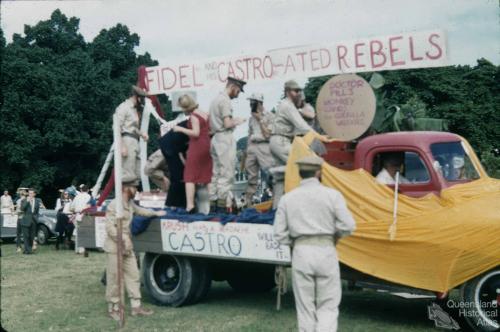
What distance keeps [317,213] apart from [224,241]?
3137 mm

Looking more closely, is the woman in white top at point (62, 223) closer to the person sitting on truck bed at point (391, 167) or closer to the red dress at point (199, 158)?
the red dress at point (199, 158)

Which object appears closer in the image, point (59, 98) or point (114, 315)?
point (114, 315)

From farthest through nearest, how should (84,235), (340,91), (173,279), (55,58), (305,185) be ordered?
(55,58) → (84,235) → (173,279) → (340,91) → (305,185)

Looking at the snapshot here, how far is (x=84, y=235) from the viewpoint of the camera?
1116 centimetres

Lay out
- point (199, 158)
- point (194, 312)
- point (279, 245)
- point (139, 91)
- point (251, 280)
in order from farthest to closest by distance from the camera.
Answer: point (251, 280)
point (139, 91)
point (199, 158)
point (194, 312)
point (279, 245)

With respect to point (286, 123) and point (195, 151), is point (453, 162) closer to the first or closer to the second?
point (286, 123)

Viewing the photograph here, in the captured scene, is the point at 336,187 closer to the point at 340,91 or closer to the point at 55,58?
the point at 340,91

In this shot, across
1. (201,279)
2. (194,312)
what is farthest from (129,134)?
(194,312)

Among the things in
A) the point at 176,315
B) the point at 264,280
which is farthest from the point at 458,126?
the point at 176,315

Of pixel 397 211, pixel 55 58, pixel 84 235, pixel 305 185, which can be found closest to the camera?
pixel 305 185

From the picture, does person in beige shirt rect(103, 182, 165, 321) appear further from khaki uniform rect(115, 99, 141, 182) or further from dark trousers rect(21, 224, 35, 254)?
dark trousers rect(21, 224, 35, 254)

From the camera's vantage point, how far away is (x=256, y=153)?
10.4 metres

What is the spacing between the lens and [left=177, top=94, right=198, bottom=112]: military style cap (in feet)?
34.1

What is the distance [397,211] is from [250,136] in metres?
3.18
